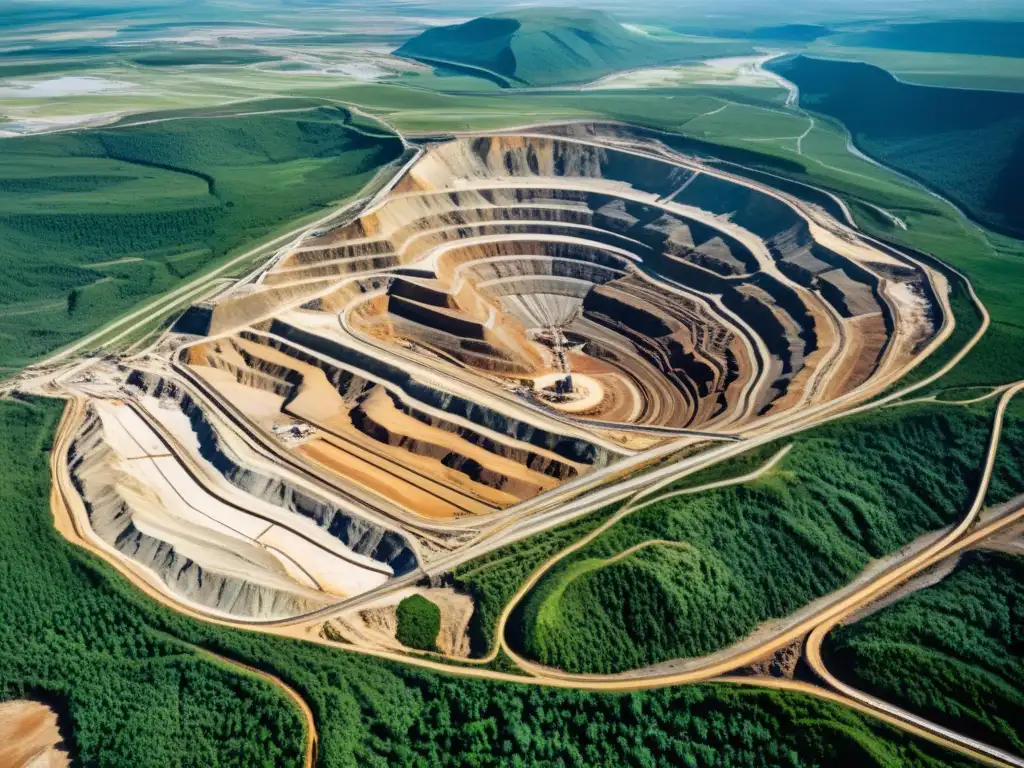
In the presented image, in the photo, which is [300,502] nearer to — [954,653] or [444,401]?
[444,401]

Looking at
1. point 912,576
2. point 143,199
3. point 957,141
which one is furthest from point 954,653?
point 957,141

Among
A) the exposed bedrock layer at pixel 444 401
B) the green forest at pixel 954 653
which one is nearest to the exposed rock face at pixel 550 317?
the exposed bedrock layer at pixel 444 401

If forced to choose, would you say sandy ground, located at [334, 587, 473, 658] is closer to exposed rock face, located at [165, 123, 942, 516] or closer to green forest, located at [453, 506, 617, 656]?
green forest, located at [453, 506, 617, 656]

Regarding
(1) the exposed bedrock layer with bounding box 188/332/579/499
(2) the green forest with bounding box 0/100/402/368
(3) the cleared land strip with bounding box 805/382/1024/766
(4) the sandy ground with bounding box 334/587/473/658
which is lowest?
(2) the green forest with bounding box 0/100/402/368

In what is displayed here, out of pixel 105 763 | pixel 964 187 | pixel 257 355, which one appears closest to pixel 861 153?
pixel 964 187

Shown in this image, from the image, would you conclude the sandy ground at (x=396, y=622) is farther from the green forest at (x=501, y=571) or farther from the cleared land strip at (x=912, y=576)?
the cleared land strip at (x=912, y=576)

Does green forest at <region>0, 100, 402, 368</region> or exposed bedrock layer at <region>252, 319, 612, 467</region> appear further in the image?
green forest at <region>0, 100, 402, 368</region>

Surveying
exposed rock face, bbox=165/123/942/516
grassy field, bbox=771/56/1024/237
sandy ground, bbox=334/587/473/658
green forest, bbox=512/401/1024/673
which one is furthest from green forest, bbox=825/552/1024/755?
grassy field, bbox=771/56/1024/237
